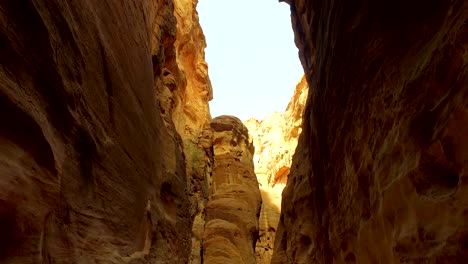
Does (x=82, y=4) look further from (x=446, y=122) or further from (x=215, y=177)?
(x=215, y=177)

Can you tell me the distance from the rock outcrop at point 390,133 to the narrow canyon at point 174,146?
0.06ft

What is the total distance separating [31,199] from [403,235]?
326cm

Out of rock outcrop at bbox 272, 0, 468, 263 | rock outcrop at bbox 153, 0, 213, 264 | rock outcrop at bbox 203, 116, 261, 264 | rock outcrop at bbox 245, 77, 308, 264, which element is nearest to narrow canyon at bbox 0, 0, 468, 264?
rock outcrop at bbox 272, 0, 468, 263

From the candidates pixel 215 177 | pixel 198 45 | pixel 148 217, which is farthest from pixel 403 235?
pixel 198 45

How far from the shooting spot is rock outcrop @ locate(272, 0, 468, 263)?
11.0ft

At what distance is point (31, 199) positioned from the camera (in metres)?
3.66

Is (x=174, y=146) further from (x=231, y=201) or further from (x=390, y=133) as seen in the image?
(x=231, y=201)

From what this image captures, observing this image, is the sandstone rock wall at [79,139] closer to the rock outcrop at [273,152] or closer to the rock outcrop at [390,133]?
the rock outcrop at [390,133]

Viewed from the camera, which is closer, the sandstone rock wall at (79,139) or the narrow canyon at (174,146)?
the narrow canyon at (174,146)

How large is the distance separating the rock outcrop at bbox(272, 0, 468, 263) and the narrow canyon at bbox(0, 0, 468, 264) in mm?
18

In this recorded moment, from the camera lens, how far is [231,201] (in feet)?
62.6

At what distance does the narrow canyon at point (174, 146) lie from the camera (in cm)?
349

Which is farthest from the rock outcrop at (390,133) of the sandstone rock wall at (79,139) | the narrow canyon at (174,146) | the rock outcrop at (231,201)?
the rock outcrop at (231,201)

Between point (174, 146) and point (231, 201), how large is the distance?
31.2 ft
